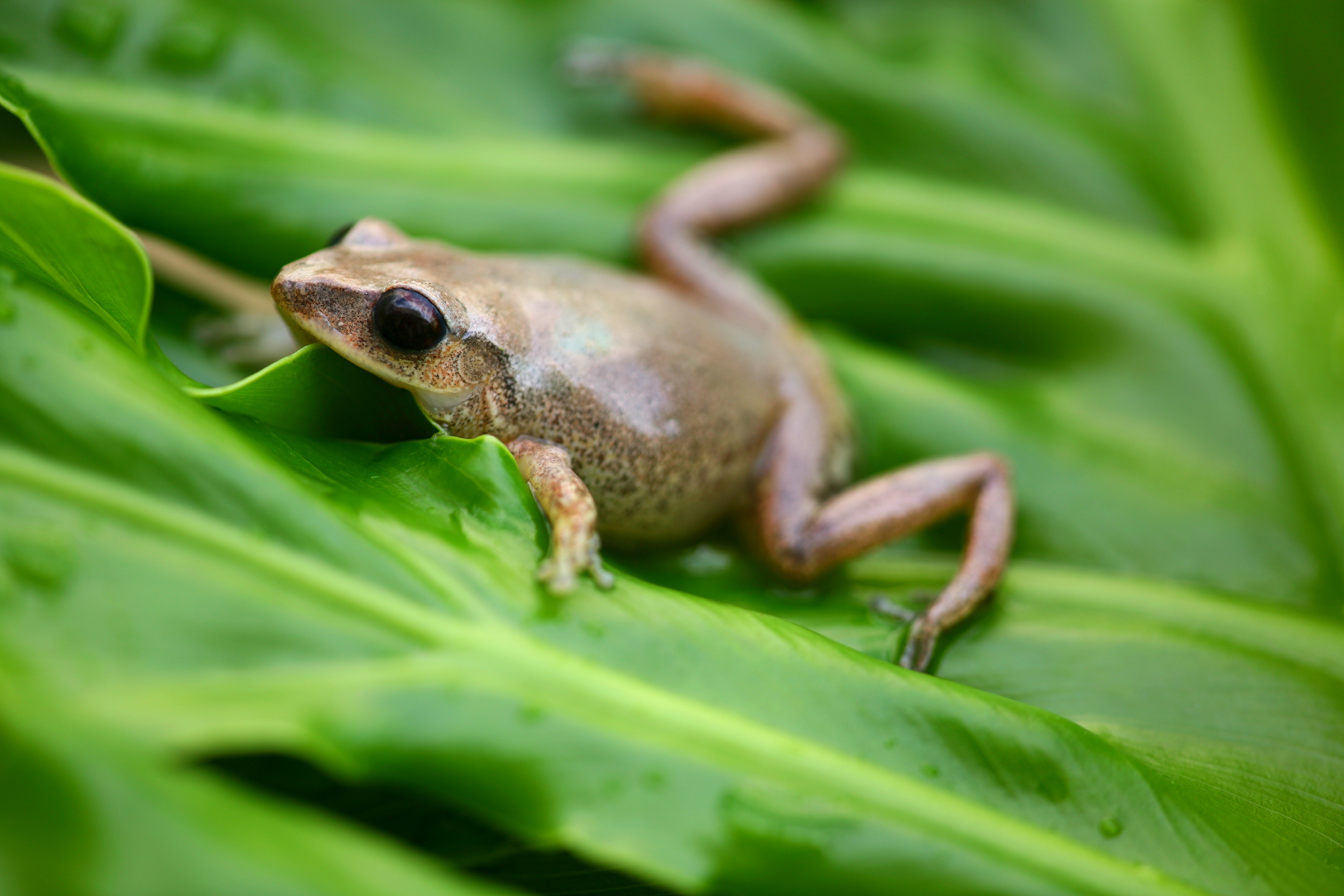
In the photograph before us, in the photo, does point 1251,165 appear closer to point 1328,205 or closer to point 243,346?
point 1328,205

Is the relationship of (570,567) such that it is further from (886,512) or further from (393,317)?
(886,512)

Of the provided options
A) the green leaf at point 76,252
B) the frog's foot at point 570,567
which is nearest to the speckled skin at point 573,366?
the green leaf at point 76,252

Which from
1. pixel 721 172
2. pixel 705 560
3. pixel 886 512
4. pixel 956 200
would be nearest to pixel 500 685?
pixel 705 560

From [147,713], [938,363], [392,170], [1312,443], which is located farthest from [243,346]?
[1312,443]

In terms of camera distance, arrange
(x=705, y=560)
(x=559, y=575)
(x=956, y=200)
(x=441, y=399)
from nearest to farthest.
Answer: (x=559, y=575) < (x=441, y=399) < (x=705, y=560) < (x=956, y=200)

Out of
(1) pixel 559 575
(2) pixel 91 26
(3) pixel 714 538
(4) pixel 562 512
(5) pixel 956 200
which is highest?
(5) pixel 956 200

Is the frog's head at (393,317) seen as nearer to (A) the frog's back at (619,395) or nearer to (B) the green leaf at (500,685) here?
(A) the frog's back at (619,395)
